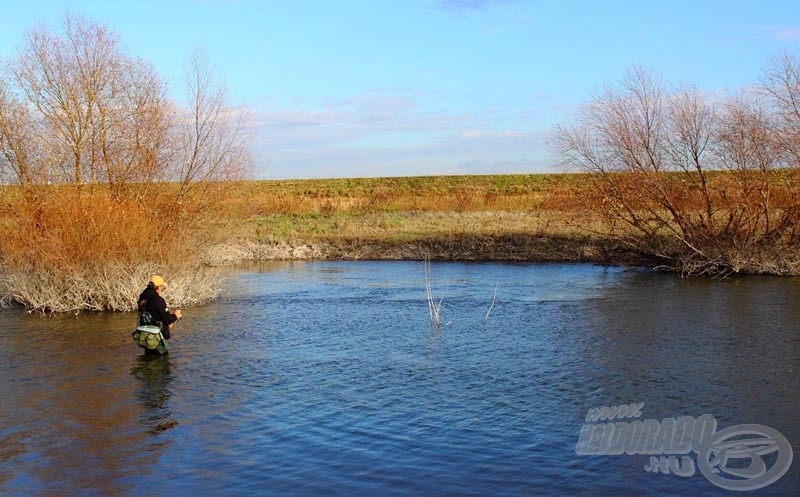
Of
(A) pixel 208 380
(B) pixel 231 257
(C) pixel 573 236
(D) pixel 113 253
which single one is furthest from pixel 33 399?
(C) pixel 573 236

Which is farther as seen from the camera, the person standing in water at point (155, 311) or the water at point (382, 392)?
the person standing in water at point (155, 311)

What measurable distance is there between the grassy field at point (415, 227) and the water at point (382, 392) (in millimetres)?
7716

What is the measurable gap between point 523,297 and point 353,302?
446 cm

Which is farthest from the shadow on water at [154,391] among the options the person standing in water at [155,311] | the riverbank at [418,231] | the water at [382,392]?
the riverbank at [418,231]

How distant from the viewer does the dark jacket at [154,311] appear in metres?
13.0

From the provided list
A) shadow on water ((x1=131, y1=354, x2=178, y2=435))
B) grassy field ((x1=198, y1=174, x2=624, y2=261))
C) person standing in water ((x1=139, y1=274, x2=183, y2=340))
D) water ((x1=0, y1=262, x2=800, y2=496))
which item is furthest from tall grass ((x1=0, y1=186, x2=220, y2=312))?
person standing in water ((x1=139, y1=274, x2=183, y2=340))

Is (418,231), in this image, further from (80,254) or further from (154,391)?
(154,391)

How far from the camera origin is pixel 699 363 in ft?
41.4

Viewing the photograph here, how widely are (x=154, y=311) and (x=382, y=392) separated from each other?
14.5 feet

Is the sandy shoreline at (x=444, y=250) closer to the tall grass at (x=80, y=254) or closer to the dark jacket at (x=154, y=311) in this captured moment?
the tall grass at (x=80, y=254)

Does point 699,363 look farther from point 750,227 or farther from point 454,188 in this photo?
point 454,188

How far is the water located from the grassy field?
25.3ft

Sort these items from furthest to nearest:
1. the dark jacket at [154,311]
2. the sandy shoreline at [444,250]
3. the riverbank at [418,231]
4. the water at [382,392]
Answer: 1. the sandy shoreline at [444,250]
2. the riverbank at [418,231]
3. the dark jacket at [154,311]
4. the water at [382,392]

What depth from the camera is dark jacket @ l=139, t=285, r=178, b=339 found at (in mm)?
13016
